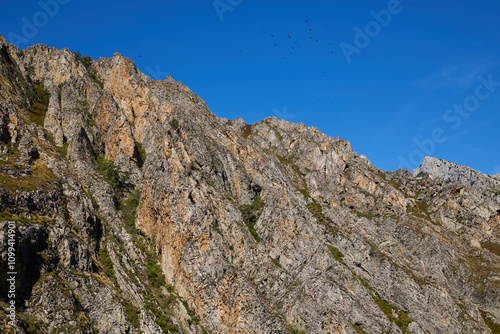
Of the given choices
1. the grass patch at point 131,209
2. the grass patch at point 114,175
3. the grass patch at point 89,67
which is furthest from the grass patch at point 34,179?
the grass patch at point 89,67

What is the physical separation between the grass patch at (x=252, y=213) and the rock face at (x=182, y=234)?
1.32 feet

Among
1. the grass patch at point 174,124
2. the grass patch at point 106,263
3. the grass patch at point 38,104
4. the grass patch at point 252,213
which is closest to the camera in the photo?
the grass patch at point 106,263

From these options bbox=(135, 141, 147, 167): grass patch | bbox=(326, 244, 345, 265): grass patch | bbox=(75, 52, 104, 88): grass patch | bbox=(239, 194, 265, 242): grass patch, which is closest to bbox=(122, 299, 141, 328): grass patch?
bbox=(239, 194, 265, 242): grass patch

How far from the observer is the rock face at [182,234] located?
4356 cm

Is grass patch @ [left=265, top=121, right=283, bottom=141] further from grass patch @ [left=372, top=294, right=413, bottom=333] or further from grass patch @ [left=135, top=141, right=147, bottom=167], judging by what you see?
grass patch @ [left=372, top=294, right=413, bottom=333]

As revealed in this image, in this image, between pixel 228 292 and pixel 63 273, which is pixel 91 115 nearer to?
pixel 63 273

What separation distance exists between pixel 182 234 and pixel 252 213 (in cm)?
2169

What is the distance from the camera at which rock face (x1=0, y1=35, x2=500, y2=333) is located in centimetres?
4356

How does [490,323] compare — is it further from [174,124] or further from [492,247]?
[174,124]

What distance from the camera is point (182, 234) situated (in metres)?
55.7

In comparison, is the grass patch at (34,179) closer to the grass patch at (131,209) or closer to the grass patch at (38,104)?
the grass patch at (131,209)

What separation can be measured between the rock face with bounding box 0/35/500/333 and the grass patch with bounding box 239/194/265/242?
0.40 metres

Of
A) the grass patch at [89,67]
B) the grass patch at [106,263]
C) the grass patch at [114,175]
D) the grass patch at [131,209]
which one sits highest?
the grass patch at [89,67]

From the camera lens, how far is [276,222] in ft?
232
